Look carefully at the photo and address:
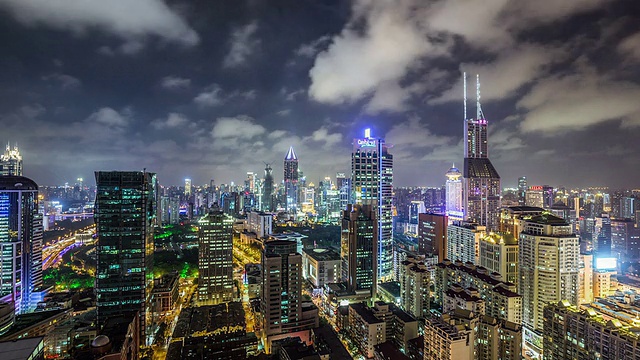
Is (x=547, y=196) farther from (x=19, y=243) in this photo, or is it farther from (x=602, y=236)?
(x=19, y=243)

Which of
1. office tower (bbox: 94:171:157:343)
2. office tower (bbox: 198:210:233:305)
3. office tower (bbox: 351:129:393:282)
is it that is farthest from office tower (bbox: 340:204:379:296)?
office tower (bbox: 94:171:157:343)

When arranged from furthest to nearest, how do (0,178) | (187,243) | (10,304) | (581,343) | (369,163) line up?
(187,243)
(369,163)
(0,178)
(10,304)
(581,343)

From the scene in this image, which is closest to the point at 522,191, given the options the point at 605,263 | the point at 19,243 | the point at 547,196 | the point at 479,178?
the point at 547,196

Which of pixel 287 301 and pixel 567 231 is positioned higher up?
pixel 567 231

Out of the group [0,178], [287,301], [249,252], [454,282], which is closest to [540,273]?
[454,282]

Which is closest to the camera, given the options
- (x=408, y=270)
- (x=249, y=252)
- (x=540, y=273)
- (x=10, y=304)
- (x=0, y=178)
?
(x=10, y=304)

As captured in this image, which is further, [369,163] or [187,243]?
[187,243]

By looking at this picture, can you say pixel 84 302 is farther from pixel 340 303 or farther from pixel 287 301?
pixel 340 303

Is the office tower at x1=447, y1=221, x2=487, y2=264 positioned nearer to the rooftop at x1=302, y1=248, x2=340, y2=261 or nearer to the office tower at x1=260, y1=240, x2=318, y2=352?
the rooftop at x1=302, y1=248, x2=340, y2=261
